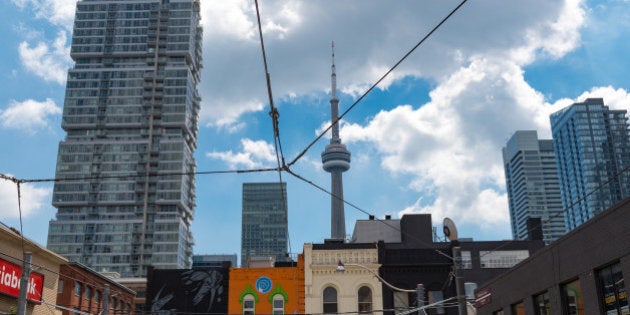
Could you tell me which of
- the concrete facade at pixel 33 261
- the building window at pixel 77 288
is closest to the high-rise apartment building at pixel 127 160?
the building window at pixel 77 288

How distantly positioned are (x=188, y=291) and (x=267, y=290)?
6.22 meters

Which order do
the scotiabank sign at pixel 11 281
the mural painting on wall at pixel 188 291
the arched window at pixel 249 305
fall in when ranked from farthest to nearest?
the mural painting on wall at pixel 188 291 < the arched window at pixel 249 305 < the scotiabank sign at pixel 11 281

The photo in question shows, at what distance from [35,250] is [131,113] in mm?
158336

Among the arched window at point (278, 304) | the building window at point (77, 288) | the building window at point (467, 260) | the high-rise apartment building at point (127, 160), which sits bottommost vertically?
the arched window at point (278, 304)

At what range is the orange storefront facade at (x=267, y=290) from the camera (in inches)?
1838

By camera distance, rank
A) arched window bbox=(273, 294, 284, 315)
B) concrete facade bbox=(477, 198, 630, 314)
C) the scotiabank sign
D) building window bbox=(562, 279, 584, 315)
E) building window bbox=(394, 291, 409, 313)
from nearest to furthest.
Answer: concrete facade bbox=(477, 198, 630, 314) → building window bbox=(562, 279, 584, 315) → the scotiabank sign → building window bbox=(394, 291, 409, 313) → arched window bbox=(273, 294, 284, 315)

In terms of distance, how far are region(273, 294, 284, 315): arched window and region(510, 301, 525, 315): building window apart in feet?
69.6

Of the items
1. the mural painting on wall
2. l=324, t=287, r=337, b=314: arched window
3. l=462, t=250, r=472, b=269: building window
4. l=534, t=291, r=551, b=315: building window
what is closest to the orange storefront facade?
the mural painting on wall

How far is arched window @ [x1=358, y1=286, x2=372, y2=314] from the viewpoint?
150ft

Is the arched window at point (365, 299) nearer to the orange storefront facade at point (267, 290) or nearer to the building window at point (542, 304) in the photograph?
the orange storefront facade at point (267, 290)

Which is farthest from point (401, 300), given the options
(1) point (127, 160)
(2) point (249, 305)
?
(1) point (127, 160)

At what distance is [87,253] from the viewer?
172125mm

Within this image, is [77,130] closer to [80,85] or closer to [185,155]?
[80,85]

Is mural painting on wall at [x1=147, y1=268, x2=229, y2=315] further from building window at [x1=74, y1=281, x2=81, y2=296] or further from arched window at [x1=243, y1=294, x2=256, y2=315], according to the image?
building window at [x1=74, y1=281, x2=81, y2=296]
